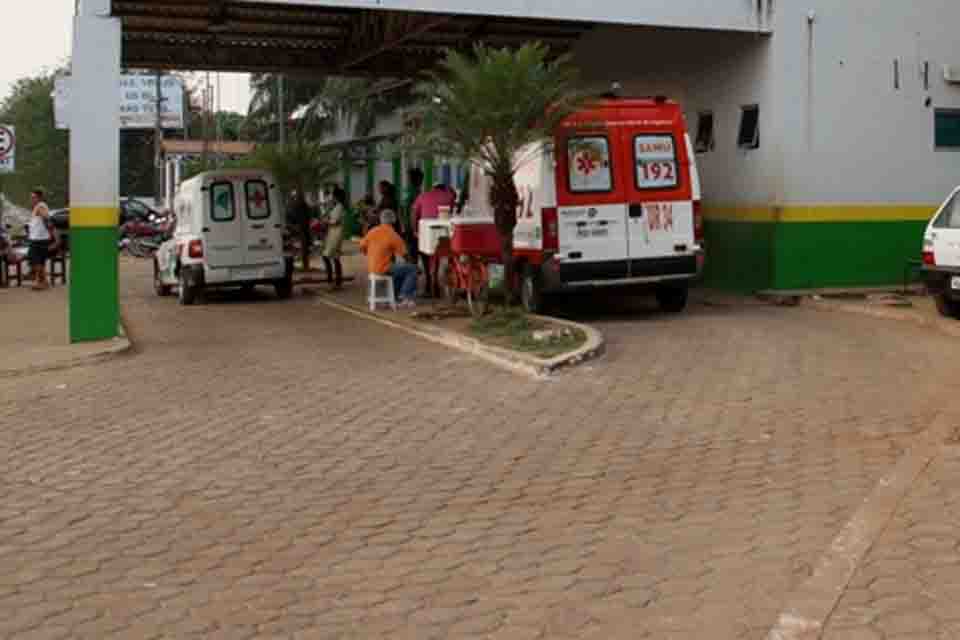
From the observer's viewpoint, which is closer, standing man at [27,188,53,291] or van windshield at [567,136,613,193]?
van windshield at [567,136,613,193]

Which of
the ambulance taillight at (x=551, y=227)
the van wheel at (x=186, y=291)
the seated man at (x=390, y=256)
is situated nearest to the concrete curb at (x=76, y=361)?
the seated man at (x=390, y=256)

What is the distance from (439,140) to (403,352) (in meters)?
2.53

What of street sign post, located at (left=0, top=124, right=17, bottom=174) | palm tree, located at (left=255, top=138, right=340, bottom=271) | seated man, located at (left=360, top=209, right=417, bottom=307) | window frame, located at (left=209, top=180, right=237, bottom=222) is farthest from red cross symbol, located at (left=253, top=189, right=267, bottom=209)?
palm tree, located at (left=255, top=138, right=340, bottom=271)

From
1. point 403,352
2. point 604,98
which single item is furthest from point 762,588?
point 604,98

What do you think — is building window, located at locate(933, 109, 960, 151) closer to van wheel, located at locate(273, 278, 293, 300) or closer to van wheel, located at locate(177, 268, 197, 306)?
van wheel, located at locate(273, 278, 293, 300)

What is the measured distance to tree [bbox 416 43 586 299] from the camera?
1251 cm

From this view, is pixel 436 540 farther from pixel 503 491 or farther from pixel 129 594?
pixel 129 594

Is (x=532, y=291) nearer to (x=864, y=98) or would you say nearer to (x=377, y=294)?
(x=377, y=294)

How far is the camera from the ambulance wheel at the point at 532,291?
46.7ft

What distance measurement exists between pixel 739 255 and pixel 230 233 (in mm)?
7806

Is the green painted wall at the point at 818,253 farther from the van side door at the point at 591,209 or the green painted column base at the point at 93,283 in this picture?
the green painted column base at the point at 93,283

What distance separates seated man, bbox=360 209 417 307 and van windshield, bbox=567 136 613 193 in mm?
2830

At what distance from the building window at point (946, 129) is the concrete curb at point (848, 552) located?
10.4 m

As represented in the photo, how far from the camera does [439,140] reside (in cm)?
1312
